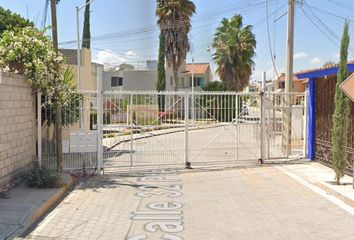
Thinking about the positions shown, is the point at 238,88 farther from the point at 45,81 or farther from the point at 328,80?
the point at 45,81

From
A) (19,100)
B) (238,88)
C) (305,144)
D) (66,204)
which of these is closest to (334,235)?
(66,204)

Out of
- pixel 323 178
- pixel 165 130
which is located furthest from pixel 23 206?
pixel 165 130

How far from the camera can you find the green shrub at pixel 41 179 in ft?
34.1

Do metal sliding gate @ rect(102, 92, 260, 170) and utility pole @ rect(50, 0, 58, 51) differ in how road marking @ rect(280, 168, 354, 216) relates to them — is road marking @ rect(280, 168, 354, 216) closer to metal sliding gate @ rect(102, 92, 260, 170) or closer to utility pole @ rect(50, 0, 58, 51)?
metal sliding gate @ rect(102, 92, 260, 170)

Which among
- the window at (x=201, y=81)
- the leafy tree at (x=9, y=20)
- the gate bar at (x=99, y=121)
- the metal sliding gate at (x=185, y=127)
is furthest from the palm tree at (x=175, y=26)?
the gate bar at (x=99, y=121)

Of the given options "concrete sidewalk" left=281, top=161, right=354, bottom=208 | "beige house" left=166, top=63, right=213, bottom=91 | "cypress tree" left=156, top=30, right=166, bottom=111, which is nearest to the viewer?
"concrete sidewalk" left=281, top=161, right=354, bottom=208

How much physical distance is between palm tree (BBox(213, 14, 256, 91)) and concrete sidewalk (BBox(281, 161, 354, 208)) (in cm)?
3110

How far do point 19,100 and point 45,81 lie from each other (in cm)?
92

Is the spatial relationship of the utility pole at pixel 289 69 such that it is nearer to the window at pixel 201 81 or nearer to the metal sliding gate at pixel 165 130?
the metal sliding gate at pixel 165 130

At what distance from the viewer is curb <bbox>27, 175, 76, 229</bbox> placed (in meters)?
8.05

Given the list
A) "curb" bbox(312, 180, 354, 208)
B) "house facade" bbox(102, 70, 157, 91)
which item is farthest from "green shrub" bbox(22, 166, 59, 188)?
"house facade" bbox(102, 70, 157, 91)

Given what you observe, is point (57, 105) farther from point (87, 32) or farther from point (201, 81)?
point (201, 81)

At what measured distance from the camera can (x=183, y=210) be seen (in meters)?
8.76

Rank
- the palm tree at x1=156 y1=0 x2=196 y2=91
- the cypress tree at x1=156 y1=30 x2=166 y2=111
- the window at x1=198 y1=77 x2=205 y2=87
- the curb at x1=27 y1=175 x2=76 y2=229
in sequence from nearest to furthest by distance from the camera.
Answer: the curb at x1=27 y1=175 x2=76 y2=229
the palm tree at x1=156 y1=0 x2=196 y2=91
the cypress tree at x1=156 y1=30 x2=166 y2=111
the window at x1=198 y1=77 x2=205 y2=87
